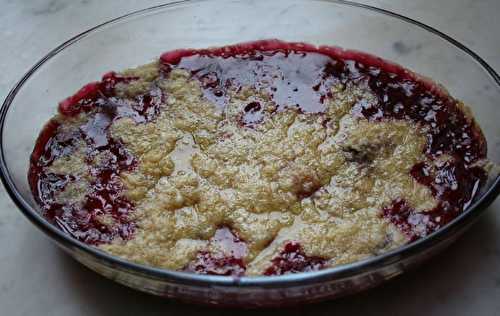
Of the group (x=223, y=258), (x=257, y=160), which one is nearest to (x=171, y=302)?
(x=223, y=258)

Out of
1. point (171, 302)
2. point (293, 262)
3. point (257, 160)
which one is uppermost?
point (257, 160)

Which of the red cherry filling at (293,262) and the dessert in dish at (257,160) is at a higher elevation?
the dessert in dish at (257,160)

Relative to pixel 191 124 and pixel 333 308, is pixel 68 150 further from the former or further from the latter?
pixel 333 308

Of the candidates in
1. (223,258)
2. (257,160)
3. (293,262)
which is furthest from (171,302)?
(257,160)

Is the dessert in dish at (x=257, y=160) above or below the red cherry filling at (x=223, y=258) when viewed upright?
above

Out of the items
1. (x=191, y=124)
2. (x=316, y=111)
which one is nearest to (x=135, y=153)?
(x=191, y=124)

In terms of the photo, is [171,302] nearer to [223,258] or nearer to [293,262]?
[223,258]

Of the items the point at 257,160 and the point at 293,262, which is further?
the point at 257,160

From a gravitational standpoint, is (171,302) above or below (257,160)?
below
